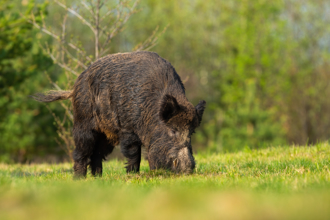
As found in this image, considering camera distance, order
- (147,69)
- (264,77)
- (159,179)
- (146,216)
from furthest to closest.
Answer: (264,77) → (147,69) → (159,179) → (146,216)

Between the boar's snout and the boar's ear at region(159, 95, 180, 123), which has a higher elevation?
the boar's ear at region(159, 95, 180, 123)

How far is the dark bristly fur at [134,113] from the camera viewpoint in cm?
619

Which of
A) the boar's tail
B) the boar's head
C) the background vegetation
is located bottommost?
the boar's head

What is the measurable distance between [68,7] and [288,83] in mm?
25949

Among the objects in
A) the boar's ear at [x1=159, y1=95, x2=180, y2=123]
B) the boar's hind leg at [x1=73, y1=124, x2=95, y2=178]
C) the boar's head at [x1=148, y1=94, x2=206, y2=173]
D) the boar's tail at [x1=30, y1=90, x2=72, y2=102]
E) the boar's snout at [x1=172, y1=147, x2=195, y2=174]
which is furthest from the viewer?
the boar's tail at [x1=30, y1=90, x2=72, y2=102]

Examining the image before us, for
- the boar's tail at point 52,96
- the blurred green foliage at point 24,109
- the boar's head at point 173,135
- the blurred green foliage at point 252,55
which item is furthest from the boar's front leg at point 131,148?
the blurred green foliage at point 252,55

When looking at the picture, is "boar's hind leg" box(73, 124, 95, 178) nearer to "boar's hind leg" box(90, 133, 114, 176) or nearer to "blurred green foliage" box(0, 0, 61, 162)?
"boar's hind leg" box(90, 133, 114, 176)

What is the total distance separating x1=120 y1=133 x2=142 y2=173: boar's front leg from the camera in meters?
6.72

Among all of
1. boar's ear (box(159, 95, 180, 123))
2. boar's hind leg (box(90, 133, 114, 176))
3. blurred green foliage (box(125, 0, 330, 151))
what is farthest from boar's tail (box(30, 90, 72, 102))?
blurred green foliage (box(125, 0, 330, 151))

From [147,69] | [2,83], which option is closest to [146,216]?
[147,69]

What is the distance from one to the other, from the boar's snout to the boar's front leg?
99cm

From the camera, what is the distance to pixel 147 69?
267 inches

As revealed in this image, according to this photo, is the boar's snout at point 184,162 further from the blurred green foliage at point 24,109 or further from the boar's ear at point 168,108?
the blurred green foliage at point 24,109

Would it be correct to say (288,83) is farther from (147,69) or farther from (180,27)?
(147,69)
